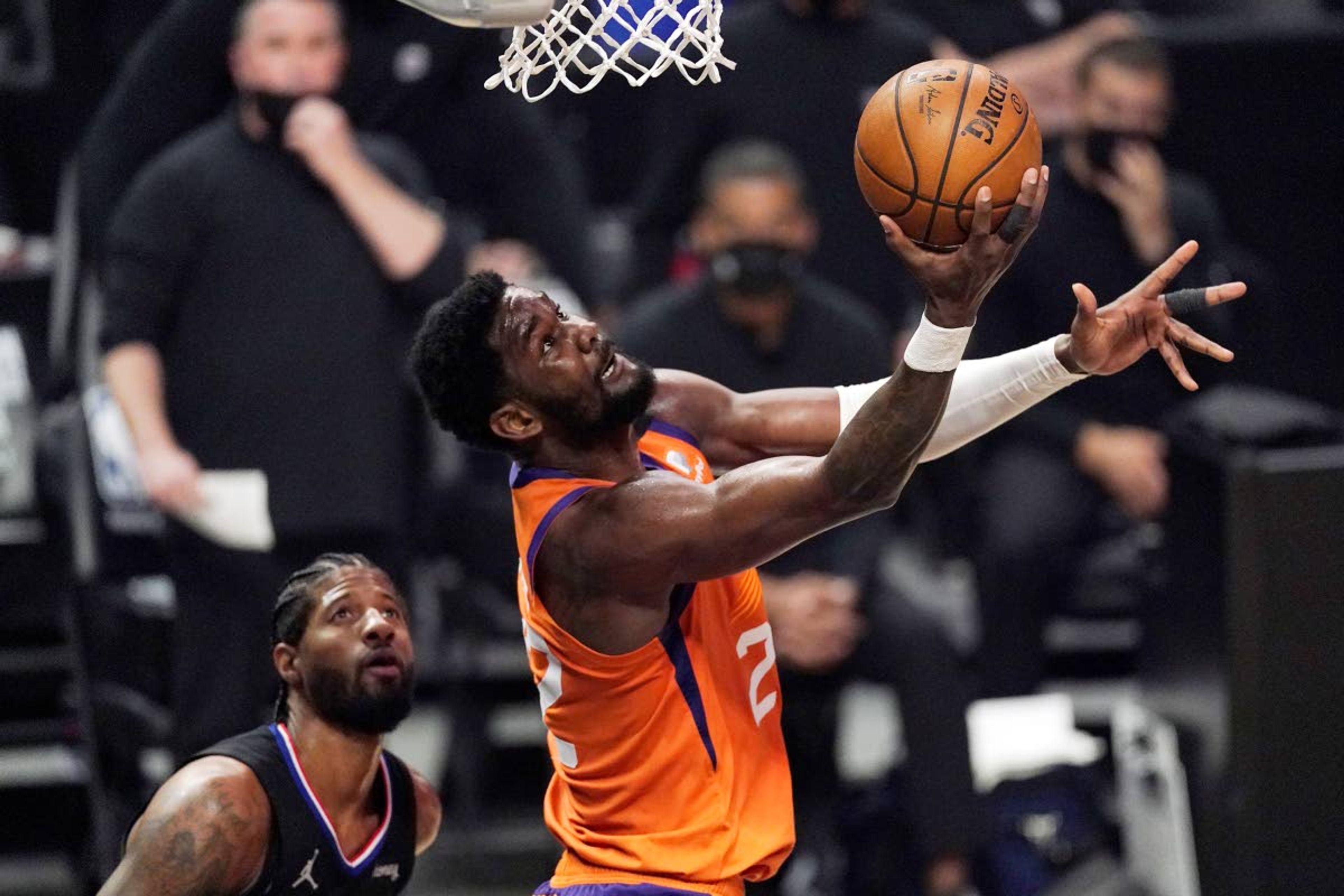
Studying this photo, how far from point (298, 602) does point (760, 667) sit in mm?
864

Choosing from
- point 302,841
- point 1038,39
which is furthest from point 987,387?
point 1038,39

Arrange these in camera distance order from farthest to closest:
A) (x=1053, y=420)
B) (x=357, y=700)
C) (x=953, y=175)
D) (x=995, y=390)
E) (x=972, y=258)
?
(x=1053, y=420), (x=357, y=700), (x=995, y=390), (x=953, y=175), (x=972, y=258)

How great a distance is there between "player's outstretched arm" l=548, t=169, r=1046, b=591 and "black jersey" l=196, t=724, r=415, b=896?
68 cm

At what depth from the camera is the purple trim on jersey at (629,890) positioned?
3.74 metres

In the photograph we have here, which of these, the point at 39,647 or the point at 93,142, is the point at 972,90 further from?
the point at 39,647

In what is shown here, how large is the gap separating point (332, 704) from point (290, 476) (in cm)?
181

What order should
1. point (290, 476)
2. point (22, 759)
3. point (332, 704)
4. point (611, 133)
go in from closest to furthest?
point (332, 704), point (290, 476), point (22, 759), point (611, 133)

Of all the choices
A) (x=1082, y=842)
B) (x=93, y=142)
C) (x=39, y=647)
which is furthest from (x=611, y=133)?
(x=1082, y=842)

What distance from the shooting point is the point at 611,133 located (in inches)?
301

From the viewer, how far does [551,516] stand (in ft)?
11.8

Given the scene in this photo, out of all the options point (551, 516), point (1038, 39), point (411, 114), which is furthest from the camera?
point (1038, 39)

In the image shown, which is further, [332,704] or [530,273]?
[530,273]

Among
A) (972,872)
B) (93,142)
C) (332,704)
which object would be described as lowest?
(972,872)

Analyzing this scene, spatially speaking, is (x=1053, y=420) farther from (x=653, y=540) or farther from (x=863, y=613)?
(x=653, y=540)
